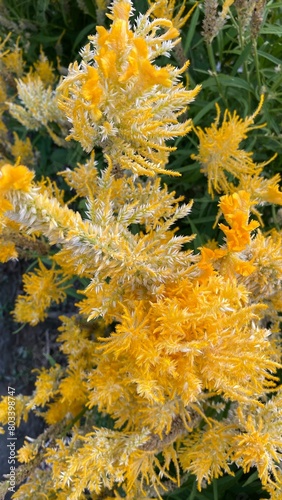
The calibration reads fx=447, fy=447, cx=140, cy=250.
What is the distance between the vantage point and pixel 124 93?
0.59 m

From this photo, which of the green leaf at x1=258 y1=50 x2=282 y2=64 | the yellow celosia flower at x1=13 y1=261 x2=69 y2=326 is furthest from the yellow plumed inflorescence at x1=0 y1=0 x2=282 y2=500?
the green leaf at x1=258 y1=50 x2=282 y2=64

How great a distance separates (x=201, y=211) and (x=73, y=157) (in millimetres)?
449

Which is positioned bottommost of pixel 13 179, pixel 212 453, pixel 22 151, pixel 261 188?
pixel 212 453

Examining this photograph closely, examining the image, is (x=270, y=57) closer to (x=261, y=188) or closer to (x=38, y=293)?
(x=261, y=188)

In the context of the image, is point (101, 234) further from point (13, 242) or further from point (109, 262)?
point (13, 242)

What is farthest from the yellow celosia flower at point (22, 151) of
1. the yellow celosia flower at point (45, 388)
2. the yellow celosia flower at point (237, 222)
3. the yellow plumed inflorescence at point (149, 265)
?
the yellow celosia flower at point (237, 222)

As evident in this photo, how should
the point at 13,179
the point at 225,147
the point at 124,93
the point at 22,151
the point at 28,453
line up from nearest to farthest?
the point at 13,179 → the point at 124,93 → the point at 225,147 → the point at 28,453 → the point at 22,151

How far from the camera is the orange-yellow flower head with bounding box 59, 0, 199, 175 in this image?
1.85 ft

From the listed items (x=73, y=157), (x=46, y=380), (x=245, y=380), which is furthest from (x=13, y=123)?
(x=245, y=380)

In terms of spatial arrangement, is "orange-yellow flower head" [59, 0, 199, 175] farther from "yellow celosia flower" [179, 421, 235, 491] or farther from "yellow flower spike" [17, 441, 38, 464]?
"yellow flower spike" [17, 441, 38, 464]

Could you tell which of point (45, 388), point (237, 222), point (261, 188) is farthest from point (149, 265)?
point (45, 388)

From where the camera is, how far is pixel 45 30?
156cm

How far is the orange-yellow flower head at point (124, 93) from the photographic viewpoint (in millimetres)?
562

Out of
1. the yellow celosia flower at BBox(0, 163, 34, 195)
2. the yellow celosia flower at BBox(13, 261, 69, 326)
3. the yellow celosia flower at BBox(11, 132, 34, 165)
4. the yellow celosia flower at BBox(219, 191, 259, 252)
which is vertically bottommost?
the yellow celosia flower at BBox(13, 261, 69, 326)
